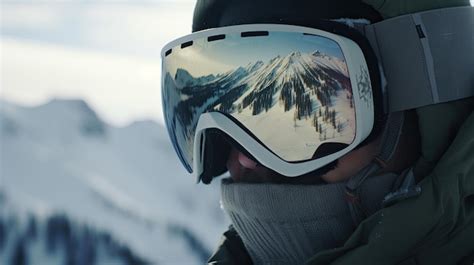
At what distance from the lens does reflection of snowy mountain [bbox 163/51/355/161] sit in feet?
5.15

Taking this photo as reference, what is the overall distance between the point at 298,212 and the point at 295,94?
0.79 feet

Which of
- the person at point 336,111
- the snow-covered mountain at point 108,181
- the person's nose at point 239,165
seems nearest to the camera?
the person at point 336,111

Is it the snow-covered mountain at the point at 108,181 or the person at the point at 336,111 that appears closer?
the person at the point at 336,111

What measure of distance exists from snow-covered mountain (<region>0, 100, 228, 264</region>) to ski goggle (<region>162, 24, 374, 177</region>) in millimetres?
8862

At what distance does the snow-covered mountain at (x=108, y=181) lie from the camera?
11.3m

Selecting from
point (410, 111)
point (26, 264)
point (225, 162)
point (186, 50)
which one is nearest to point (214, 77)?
point (186, 50)

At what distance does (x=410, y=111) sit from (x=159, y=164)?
11999mm

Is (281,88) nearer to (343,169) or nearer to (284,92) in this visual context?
(284,92)

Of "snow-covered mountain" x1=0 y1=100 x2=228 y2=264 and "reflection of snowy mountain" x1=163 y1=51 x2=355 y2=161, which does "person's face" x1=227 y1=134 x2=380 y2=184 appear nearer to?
"reflection of snowy mountain" x1=163 y1=51 x2=355 y2=161

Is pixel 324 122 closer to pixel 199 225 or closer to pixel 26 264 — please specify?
pixel 26 264

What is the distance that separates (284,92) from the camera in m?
1.60

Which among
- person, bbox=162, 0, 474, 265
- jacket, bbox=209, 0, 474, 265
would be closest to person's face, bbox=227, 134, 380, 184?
person, bbox=162, 0, 474, 265

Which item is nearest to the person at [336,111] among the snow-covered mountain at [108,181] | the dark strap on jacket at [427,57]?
the dark strap on jacket at [427,57]

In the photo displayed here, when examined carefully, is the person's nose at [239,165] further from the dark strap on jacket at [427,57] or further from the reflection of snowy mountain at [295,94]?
the dark strap on jacket at [427,57]
